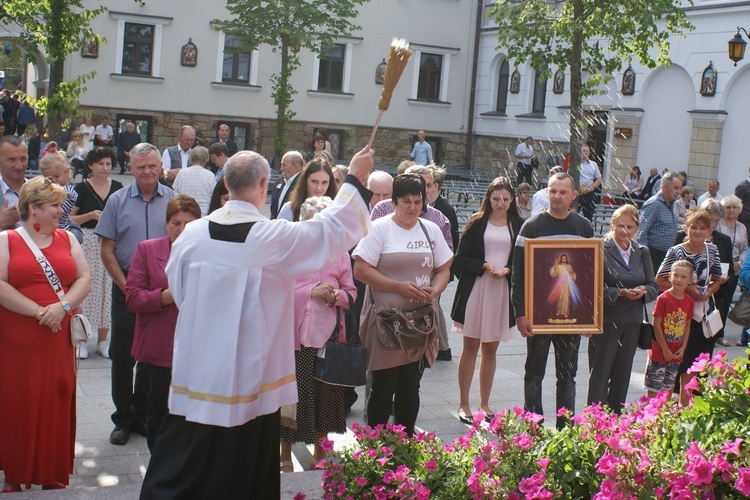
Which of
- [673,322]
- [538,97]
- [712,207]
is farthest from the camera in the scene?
[538,97]

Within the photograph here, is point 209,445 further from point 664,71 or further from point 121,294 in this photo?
point 664,71

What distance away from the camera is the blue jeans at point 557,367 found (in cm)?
707

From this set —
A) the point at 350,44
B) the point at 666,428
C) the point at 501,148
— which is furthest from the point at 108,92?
the point at 666,428

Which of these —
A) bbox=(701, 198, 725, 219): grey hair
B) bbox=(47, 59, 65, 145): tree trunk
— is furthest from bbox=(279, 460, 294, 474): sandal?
bbox=(47, 59, 65, 145): tree trunk

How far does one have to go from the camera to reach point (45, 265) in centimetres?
561

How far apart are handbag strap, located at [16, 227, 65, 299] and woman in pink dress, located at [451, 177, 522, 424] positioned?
10.6 feet

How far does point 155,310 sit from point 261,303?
5.11 ft

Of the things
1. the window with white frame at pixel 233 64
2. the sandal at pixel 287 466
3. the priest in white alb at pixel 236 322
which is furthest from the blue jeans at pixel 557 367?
the window with white frame at pixel 233 64

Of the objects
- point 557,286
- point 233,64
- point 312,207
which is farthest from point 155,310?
point 233,64

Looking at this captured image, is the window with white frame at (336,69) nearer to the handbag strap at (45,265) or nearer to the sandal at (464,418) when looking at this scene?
the sandal at (464,418)

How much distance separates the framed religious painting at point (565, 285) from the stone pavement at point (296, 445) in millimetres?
1148

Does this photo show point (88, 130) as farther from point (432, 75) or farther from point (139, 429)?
point (139, 429)

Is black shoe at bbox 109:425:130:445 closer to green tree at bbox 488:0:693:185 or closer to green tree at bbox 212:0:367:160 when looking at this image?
green tree at bbox 488:0:693:185

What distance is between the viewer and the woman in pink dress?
7707 millimetres
